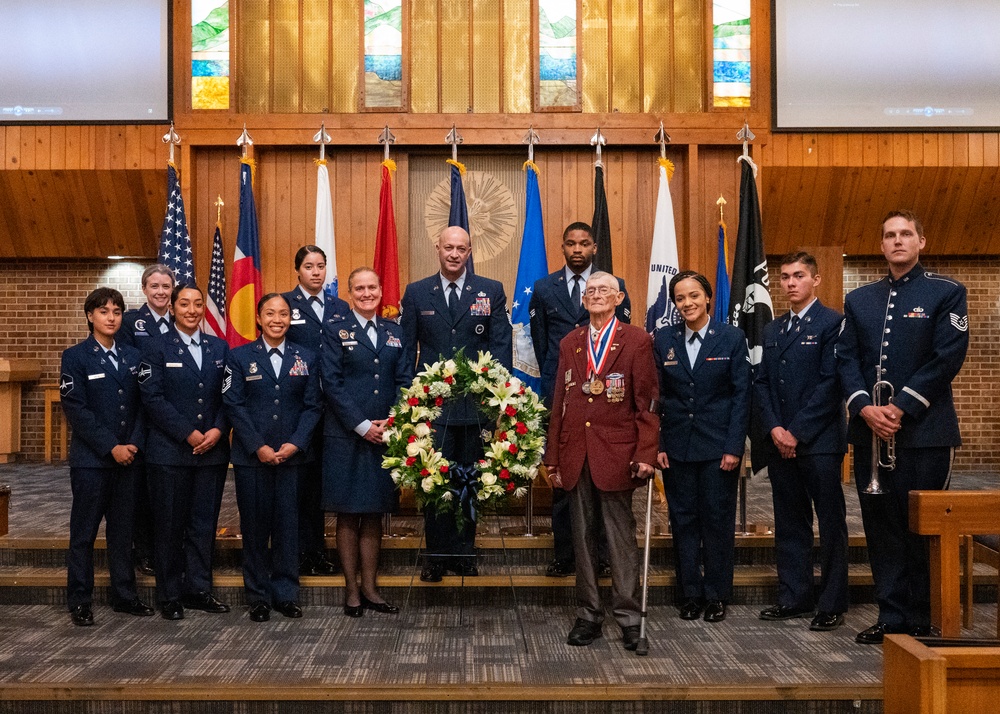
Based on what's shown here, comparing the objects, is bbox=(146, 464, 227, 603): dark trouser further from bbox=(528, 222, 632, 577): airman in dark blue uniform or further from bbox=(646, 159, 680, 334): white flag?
bbox=(646, 159, 680, 334): white flag

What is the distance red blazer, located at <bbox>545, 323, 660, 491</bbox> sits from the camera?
405 cm

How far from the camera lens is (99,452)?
439cm

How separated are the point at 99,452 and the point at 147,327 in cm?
71

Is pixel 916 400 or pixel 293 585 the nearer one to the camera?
pixel 916 400

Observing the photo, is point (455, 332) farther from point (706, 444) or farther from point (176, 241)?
point (176, 241)

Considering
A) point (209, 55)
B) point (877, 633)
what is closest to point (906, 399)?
point (877, 633)

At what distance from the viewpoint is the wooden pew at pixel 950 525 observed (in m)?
3.18

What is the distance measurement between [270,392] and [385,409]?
574 mm

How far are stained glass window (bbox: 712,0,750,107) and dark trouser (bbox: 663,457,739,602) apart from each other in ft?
15.0

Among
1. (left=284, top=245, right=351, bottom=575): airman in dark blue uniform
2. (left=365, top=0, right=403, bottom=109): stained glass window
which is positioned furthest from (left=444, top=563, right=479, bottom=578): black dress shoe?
(left=365, top=0, right=403, bottom=109): stained glass window

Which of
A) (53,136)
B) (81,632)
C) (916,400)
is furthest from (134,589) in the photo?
(53,136)

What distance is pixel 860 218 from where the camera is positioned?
27.5ft

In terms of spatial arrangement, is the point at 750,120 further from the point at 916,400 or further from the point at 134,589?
the point at 134,589

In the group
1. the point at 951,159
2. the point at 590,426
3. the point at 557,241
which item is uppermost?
the point at 951,159
